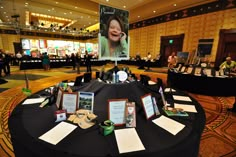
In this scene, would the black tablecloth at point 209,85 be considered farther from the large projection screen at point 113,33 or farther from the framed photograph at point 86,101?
the framed photograph at point 86,101

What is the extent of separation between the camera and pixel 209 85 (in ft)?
14.4

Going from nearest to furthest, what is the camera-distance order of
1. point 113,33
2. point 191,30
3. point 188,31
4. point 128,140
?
point 128,140 → point 113,33 → point 191,30 → point 188,31

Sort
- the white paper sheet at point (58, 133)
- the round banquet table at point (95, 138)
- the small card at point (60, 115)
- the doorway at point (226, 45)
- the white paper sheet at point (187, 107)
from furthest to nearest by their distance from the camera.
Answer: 1. the doorway at point (226, 45)
2. the white paper sheet at point (187, 107)
3. the small card at point (60, 115)
4. the white paper sheet at point (58, 133)
5. the round banquet table at point (95, 138)

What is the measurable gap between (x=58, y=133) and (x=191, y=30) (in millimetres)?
10671

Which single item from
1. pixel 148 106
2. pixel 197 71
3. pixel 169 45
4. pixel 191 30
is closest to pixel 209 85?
pixel 197 71

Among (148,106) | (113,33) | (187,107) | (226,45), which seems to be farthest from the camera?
(226,45)

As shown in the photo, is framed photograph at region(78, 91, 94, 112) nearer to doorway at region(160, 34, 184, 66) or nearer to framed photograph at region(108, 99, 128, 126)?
framed photograph at region(108, 99, 128, 126)

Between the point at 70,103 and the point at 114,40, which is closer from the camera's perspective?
the point at 70,103

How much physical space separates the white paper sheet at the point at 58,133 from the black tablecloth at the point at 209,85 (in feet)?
11.6

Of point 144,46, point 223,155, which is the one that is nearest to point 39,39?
point 144,46

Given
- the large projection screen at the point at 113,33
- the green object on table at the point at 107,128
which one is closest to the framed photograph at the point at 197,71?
the large projection screen at the point at 113,33

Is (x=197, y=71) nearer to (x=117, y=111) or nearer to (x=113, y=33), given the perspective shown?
(x=113, y=33)

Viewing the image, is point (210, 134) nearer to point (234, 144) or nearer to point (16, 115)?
point (234, 144)

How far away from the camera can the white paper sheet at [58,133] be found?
3.53 ft
